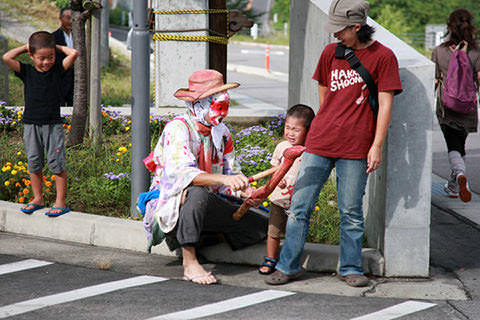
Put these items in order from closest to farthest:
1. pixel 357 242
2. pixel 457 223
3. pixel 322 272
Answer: pixel 357 242 < pixel 322 272 < pixel 457 223

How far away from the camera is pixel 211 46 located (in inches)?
324

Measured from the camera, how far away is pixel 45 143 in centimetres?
566

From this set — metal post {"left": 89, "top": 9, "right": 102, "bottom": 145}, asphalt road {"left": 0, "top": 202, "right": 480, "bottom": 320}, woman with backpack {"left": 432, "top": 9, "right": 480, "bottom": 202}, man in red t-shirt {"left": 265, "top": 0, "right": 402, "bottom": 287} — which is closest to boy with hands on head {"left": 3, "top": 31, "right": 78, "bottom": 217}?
asphalt road {"left": 0, "top": 202, "right": 480, "bottom": 320}

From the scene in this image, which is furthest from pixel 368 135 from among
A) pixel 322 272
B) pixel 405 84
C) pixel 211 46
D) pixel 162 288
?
pixel 211 46

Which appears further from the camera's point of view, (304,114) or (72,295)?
(304,114)

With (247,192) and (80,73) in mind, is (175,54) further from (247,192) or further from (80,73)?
(247,192)

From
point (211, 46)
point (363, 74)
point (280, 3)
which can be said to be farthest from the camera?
point (280, 3)

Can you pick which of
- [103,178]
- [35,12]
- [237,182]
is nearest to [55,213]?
[103,178]

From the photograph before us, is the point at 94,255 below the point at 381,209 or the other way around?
below

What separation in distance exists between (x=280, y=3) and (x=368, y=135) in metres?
59.2

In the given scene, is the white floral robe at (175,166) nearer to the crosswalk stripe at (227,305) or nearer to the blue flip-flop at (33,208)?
the crosswalk stripe at (227,305)

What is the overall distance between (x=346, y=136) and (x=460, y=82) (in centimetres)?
275

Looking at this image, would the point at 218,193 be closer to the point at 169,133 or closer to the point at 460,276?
the point at 169,133

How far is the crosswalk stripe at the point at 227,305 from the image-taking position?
397cm
